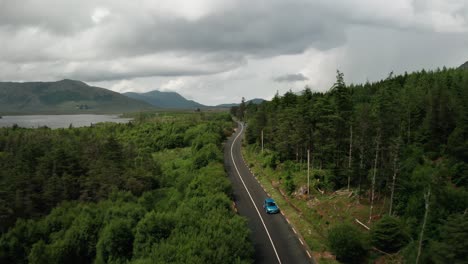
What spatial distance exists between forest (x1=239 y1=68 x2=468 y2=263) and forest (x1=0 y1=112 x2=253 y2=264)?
11887 millimetres

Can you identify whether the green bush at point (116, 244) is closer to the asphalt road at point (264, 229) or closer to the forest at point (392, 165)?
the asphalt road at point (264, 229)

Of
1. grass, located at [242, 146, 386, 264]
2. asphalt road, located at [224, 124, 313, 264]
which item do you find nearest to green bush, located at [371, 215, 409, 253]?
grass, located at [242, 146, 386, 264]

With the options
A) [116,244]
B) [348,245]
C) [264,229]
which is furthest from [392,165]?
[116,244]

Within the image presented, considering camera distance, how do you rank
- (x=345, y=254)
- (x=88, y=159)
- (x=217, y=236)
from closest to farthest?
(x=217, y=236) < (x=345, y=254) < (x=88, y=159)

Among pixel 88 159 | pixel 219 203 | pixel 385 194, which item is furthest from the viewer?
pixel 88 159

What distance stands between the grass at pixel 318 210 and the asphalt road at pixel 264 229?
136cm

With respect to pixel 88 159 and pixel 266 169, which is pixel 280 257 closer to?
pixel 266 169

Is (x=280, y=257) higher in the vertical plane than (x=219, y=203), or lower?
lower

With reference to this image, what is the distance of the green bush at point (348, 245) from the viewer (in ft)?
88.8

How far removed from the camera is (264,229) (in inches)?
1391

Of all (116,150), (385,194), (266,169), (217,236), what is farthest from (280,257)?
(116,150)

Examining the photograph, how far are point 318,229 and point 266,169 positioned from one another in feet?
89.2

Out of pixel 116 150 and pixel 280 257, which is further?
pixel 116 150

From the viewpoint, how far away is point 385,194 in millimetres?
36000
